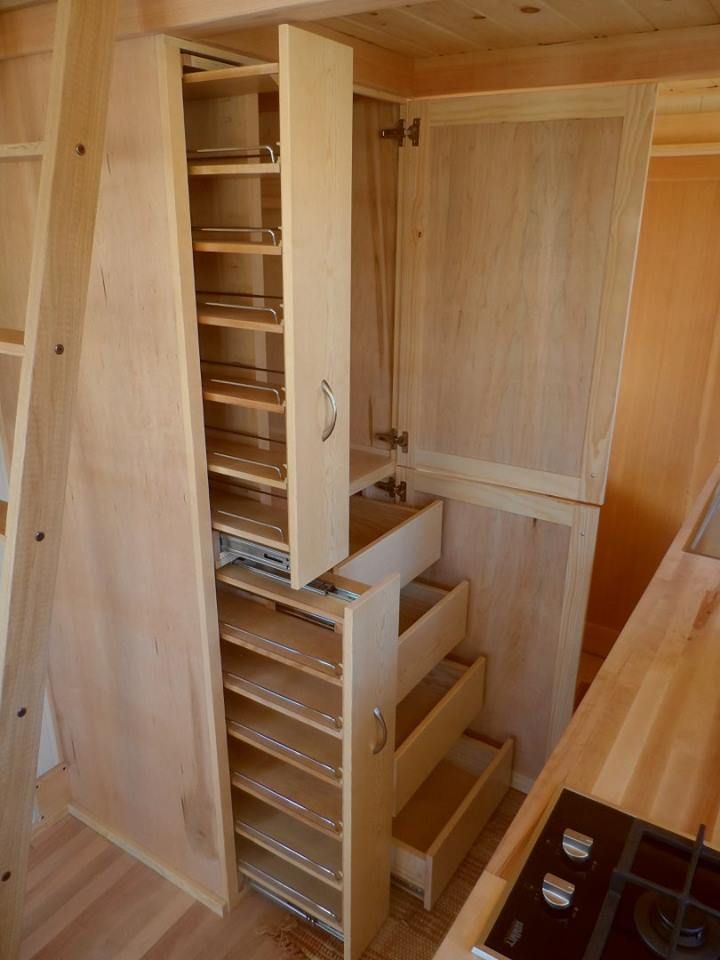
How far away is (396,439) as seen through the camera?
2.22 metres

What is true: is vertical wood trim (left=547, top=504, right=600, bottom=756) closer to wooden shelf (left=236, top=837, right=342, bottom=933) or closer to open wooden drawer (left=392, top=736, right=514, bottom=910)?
→ open wooden drawer (left=392, top=736, right=514, bottom=910)

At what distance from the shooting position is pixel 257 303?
171 cm

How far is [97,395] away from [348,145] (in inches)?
30.2

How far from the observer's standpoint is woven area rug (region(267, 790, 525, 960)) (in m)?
1.85

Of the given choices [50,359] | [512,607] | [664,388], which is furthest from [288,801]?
[664,388]

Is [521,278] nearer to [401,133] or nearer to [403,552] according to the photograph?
[401,133]

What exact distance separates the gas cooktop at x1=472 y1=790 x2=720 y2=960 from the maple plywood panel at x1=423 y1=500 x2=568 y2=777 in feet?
3.78

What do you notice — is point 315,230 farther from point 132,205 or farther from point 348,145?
point 132,205

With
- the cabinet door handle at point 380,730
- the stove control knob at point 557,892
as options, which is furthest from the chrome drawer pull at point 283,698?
the stove control knob at point 557,892

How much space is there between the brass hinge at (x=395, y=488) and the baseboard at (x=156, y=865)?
4.03 feet

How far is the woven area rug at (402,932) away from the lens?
1850mm

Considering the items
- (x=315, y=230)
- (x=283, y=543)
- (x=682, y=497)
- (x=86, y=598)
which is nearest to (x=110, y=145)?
(x=315, y=230)

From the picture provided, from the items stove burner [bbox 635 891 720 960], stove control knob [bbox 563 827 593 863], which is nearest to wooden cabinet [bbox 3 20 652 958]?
stove control knob [bbox 563 827 593 863]

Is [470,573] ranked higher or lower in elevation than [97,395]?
lower
